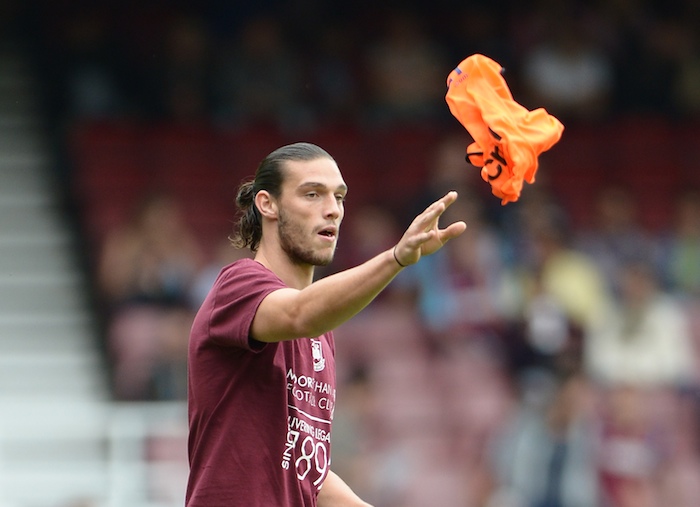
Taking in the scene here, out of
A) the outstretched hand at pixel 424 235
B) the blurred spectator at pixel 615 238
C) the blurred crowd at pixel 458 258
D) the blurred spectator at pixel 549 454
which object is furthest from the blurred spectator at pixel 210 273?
the outstretched hand at pixel 424 235

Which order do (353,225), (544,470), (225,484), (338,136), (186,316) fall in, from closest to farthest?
(225,484), (544,470), (186,316), (353,225), (338,136)

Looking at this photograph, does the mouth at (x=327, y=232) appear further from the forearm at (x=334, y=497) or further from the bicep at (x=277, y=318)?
the forearm at (x=334, y=497)

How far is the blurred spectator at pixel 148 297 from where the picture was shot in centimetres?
1019

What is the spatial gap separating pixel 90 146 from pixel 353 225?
2.57 meters

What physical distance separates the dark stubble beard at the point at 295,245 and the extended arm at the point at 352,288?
1.34ft

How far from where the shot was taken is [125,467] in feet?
32.4

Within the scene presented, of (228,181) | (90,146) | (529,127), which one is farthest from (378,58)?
(529,127)

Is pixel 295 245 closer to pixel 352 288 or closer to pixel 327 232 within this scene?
pixel 327 232

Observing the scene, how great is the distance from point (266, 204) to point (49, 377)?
7.08m

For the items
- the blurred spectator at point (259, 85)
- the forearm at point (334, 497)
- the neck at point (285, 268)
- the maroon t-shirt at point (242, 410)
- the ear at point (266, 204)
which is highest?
the blurred spectator at point (259, 85)

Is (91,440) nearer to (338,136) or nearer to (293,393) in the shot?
(338,136)

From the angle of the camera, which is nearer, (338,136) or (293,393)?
(293,393)

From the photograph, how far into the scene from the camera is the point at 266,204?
15.4 feet

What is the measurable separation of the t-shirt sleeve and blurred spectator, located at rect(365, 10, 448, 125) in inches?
343
